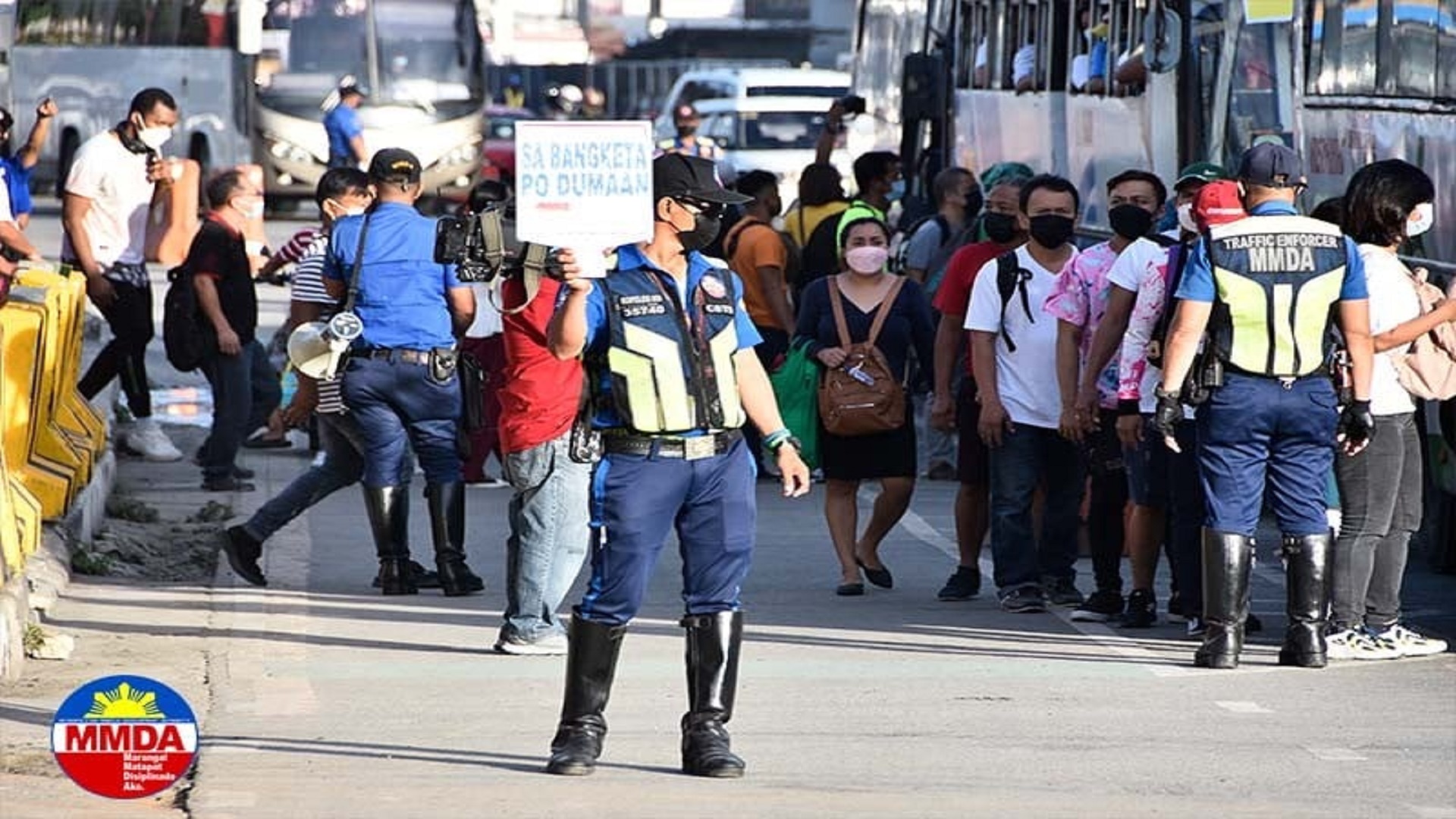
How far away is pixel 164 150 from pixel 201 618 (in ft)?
80.6

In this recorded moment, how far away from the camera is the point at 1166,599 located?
11.8 meters

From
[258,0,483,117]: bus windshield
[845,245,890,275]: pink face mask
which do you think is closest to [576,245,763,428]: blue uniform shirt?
[845,245,890,275]: pink face mask

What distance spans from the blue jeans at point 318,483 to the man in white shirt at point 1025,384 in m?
2.23

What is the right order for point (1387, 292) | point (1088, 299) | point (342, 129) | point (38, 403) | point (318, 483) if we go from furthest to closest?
point (342, 129) < point (38, 403) < point (318, 483) < point (1088, 299) < point (1387, 292)

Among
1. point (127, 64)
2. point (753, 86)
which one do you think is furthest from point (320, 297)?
point (753, 86)

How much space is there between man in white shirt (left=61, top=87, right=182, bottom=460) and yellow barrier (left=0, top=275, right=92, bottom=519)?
2019 millimetres

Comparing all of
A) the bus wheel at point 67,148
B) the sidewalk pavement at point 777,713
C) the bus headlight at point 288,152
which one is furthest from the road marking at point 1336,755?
the bus wheel at point 67,148

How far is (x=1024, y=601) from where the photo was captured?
11227 mm

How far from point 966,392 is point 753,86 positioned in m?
27.8

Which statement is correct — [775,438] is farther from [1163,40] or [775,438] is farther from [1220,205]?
[1163,40]

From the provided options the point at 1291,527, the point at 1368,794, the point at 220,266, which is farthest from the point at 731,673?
the point at 220,266

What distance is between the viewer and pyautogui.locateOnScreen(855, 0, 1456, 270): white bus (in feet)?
38.0

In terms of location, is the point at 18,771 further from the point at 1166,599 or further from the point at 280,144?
the point at 280,144

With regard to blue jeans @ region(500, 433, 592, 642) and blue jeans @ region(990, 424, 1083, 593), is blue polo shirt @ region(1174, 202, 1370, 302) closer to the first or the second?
blue jeans @ region(990, 424, 1083, 593)
